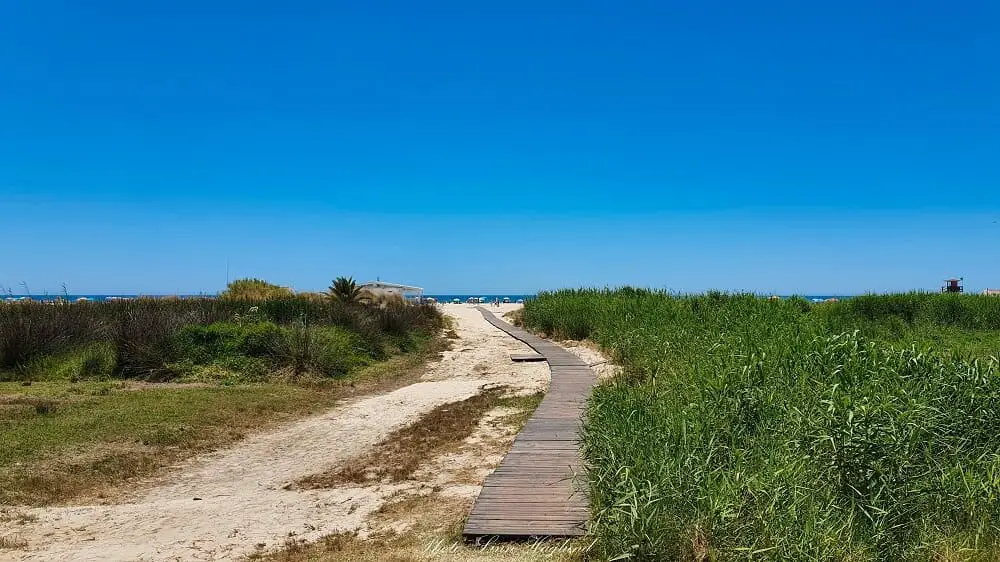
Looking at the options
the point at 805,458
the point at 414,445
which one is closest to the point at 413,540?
the point at 805,458

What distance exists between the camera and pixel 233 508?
20.4 ft

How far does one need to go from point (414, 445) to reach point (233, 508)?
267cm

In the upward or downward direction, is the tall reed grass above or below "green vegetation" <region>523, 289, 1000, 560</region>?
above

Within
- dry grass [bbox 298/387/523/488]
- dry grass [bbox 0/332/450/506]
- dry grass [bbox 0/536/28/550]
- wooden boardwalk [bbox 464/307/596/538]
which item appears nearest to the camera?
wooden boardwalk [bbox 464/307/596/538]

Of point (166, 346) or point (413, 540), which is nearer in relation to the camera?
point (413, 540)

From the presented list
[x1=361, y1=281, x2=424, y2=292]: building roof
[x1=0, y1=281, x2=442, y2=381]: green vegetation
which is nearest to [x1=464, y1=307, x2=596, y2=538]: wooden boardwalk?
[x1=0, y1=281, x2=442, y2=381]: green vegetation

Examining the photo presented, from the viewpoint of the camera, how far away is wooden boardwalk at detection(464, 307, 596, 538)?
16.0 feet

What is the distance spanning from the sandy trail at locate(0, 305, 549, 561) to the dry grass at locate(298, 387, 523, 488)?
27 centimetres

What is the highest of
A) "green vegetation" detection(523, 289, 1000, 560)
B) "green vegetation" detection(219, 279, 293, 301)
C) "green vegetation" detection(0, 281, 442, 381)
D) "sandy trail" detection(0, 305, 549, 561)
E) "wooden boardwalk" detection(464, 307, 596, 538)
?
"green vegetation" detection(219, 279, 293, 301)

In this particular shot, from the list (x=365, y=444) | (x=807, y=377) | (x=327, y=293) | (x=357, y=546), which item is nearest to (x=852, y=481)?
(x=807, y=377)

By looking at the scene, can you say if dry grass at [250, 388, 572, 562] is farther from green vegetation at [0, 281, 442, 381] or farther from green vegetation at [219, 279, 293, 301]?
green vegetation at [219, 279, 293, 301]

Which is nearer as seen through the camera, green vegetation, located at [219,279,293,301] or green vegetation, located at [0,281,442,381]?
green vegetation, located at [0,281,442,381]

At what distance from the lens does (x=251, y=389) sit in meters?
12.1

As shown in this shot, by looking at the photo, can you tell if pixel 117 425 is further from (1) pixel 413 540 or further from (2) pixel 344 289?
(2) pixel 344 289
